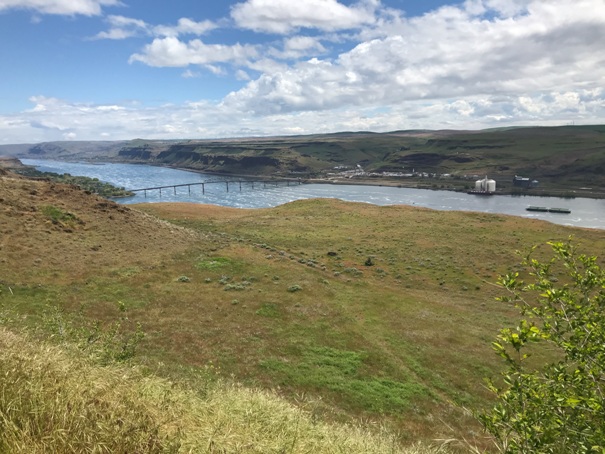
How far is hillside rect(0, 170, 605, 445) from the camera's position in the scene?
19.0 meters

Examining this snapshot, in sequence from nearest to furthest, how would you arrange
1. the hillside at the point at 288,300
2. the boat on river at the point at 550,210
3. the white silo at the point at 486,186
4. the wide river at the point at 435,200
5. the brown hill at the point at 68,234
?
the hillside at the point at 288,300 < the brown hill at the point at 68,234 < the wide river at the point at 435,200 < the boat on river at the point at 550,210 < the white silo at the point at 486,186

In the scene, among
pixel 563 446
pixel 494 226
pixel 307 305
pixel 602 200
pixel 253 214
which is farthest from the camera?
pixel 602 200

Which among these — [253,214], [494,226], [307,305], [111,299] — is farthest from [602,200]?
[111,299]

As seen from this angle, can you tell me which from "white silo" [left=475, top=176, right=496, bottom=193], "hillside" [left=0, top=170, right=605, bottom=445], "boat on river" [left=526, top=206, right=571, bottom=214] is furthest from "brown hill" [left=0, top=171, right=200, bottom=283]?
"white silo" [left=475, top=176, right=496, bottom=193]

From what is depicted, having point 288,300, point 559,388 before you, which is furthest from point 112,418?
point 288,300

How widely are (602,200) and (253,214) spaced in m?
168

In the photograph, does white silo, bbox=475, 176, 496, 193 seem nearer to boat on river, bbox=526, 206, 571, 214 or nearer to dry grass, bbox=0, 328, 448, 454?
boat on river, bbox=526, 206, 571, 214

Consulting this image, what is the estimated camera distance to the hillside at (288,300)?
1902 centimetres

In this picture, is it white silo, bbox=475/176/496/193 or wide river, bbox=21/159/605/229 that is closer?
wide river, bbox=21/159/605/229

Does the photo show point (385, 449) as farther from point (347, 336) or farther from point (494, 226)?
point (494, 226)

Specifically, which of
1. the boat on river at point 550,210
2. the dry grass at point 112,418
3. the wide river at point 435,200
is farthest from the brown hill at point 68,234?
the boat on river at point 550,210

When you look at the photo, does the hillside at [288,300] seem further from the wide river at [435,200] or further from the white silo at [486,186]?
the white silo at [486,186]

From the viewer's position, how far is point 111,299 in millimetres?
27359

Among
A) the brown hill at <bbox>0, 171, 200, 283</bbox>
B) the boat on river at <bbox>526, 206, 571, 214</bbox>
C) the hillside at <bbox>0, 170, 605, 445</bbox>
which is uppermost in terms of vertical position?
the brown hill at <bbox>0, 171, 200, 283</bbox>
